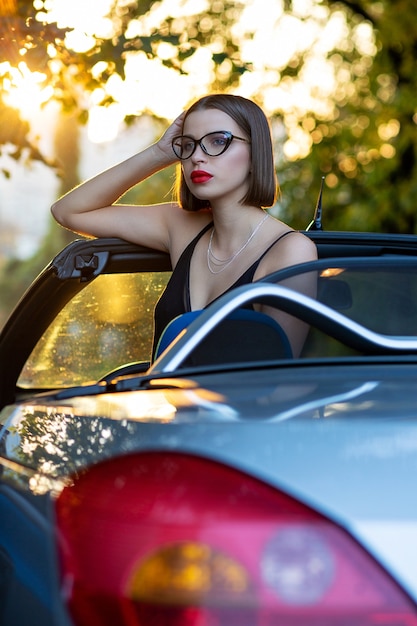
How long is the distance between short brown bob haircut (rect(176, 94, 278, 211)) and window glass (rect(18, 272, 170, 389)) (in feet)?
1.35

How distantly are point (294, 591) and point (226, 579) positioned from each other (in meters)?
0.08

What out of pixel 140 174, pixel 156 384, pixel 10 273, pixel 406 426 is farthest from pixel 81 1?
pixel 10 273

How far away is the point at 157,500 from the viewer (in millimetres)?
1353

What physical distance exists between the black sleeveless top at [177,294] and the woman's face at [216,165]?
0.23 m

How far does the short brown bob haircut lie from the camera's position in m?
3.54

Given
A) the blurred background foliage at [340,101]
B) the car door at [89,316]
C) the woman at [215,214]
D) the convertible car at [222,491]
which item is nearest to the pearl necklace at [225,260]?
the woman at [215,214]

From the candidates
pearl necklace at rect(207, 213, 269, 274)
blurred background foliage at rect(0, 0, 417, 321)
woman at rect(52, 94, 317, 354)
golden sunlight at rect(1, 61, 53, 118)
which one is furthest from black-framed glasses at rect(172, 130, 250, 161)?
blurred background foliage at rect(0, 0, 417, 321)

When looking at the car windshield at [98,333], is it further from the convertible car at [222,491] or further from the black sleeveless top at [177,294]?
the convertible car at [222,491]

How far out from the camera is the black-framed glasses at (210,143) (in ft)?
11.3

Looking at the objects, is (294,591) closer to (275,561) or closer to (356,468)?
(275,561)

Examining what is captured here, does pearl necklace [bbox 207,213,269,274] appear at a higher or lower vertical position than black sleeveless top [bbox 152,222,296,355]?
higher

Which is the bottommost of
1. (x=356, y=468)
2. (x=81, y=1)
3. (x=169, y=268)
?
(x=356, y=468)

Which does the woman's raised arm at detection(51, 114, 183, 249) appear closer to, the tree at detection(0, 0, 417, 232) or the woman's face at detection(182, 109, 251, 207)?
the woman's face at detection(182, 109, 251, 207)

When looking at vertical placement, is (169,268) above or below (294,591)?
above
